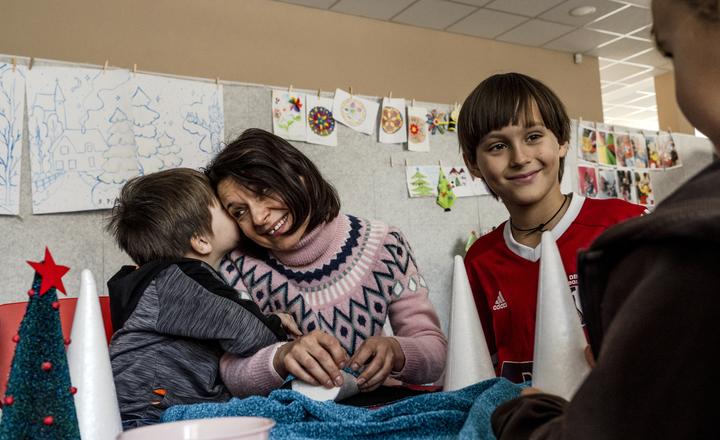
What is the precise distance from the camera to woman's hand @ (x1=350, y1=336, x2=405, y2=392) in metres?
0.81

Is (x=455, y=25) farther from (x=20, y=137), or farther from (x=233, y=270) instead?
(x=233, y=270)

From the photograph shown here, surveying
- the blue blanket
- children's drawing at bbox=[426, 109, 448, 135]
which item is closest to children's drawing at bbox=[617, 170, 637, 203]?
children's drawing at bbox=[426, 109, 448, 135]

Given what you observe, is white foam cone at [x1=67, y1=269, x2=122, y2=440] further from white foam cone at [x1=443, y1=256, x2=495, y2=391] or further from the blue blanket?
Result: white foam cone at [x1=443, y1=256, x2=495, y2=391]

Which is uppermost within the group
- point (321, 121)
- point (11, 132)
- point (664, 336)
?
point (321, 121)

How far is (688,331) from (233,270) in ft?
3.18

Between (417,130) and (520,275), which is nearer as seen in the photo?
(520,275)

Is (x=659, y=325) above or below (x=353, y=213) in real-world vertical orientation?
below

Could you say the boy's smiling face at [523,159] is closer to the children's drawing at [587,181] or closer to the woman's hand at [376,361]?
the woman's hand at [376,361]

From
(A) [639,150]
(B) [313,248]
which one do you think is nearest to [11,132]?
(B) [313,248]

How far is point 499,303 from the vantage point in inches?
45.8

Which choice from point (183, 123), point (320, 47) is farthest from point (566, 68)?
point (183, 123)

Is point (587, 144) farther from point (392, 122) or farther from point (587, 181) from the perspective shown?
point (392, 122)

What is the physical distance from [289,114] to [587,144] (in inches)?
58.8

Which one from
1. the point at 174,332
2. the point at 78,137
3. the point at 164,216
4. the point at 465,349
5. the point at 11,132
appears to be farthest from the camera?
the point at 78,137
